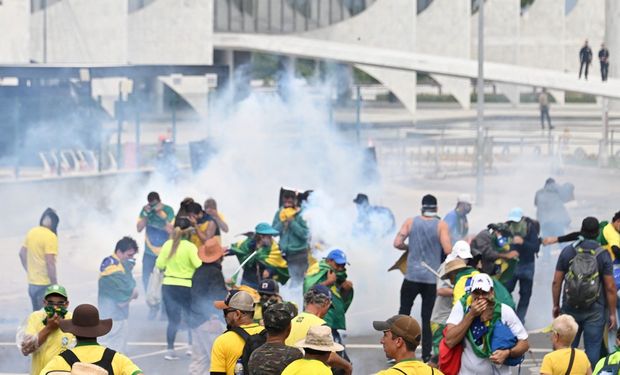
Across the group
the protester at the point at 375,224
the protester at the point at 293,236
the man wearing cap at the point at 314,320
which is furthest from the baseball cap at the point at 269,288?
the protester at the point at 375,224

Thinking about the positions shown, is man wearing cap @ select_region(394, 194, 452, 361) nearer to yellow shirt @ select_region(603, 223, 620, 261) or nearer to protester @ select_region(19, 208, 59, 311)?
yellow shirt @ select_region(603, 223, 620, 261)

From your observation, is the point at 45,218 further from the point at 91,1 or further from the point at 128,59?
the point at 128,59

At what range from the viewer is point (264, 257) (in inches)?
489

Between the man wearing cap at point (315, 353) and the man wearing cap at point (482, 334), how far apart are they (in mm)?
1508

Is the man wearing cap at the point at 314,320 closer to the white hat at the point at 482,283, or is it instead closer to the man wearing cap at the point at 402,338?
the man wearing cap at the point at 402,338

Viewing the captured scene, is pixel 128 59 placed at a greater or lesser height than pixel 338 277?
greater

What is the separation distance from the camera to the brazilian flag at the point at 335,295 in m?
10.3

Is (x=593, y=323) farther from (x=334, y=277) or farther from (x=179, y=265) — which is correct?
(x=179, y=265)

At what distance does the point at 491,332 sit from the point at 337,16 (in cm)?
5592

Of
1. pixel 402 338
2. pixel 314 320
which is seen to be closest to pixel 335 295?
pixel 314 320

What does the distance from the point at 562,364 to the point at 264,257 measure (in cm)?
448

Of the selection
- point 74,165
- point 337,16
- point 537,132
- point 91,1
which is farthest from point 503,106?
point 74,165

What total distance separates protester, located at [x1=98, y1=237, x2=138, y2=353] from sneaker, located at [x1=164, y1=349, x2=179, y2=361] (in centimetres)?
65

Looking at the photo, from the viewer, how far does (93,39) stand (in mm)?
47469
